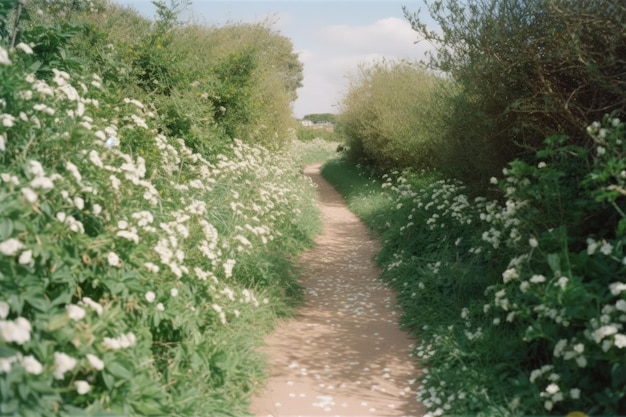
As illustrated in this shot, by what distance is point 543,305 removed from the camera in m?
3.88

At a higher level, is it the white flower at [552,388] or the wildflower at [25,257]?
the wildflower at [25,257]

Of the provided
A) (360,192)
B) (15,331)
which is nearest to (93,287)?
(15,331)

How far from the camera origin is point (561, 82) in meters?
5.73

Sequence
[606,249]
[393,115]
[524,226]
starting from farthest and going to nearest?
[393,115] < [524,226] < [606,249]

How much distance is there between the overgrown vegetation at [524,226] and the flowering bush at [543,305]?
1 centimetres

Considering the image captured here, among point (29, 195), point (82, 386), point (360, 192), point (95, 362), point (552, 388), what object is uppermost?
point (29, 195)

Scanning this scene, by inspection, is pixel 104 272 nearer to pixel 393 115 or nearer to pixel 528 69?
pixel 528 69

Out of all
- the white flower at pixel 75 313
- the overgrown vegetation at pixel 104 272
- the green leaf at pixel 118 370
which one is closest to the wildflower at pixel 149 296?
the overgrown vegetation at pixel 104 272

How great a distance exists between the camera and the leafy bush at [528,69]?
5.02 m

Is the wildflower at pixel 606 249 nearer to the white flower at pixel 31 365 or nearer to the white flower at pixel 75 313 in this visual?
the white flower at pixel 75 313

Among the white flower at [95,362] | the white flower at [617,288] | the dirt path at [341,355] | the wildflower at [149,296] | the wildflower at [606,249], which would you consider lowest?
the dirt path at [341,355]

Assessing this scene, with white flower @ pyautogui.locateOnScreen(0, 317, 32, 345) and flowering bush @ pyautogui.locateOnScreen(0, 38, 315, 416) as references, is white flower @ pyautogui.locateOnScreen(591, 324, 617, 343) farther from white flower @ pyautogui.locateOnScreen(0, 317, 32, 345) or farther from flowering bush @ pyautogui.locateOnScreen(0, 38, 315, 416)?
white flower @ pyautogui.locateOnScreen(0, 317, 32, 345)

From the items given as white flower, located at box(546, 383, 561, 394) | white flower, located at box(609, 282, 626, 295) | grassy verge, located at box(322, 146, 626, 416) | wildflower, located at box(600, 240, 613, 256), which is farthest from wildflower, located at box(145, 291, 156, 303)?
wildflower, located at box(600, 240, 613, 256)

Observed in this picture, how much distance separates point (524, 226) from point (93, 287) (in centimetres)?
349
